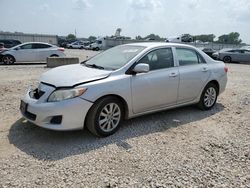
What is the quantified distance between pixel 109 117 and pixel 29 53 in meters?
12.8

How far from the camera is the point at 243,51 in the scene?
2402cm

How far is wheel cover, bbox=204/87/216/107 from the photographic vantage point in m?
6.12

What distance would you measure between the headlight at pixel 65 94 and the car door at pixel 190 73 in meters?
2.23

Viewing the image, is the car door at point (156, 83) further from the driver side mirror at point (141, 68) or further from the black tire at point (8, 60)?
the black tire at point (8, 60)

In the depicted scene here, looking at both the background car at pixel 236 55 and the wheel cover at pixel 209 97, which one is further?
the background car at pixel 236 55

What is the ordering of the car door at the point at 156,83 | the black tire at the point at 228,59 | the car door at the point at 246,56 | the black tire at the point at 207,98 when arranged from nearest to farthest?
the car door at the point at 156,83
the black tire at the point at 207,98
the car door at the point at 246,56
the black tire at the point at 228,59

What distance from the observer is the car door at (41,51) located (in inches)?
626

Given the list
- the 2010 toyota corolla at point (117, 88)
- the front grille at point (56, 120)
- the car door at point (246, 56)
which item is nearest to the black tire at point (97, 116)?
the 2010 toyota corolla at point (117, 88)

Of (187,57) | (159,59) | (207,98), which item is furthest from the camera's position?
(207,98)

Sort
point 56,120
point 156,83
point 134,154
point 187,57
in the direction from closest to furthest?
point 134,154 < point 56,120 < point 156,83 < point 187,57

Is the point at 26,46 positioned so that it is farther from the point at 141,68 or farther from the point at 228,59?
the point at 228,59

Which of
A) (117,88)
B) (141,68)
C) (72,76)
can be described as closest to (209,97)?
(141,68)

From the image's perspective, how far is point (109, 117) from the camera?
14.5 ft

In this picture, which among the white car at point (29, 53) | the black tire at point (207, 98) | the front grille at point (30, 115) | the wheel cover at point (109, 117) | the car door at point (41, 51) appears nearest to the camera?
the front grille at point (30, 115)
